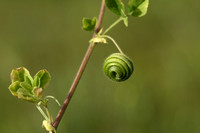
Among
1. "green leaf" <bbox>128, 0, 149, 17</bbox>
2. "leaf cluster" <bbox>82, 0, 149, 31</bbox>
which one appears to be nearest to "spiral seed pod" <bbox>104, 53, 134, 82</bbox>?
"leaf cluster" <bbox>82, 0, 149, 31</bbox>

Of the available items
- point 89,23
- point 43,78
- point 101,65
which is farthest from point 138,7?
point 101,65

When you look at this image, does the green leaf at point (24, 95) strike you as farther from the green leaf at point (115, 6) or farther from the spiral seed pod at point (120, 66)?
the green leaf at point (115, 6)

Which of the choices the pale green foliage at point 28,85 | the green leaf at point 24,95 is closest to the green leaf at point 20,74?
the pale green foliage at point 28,85

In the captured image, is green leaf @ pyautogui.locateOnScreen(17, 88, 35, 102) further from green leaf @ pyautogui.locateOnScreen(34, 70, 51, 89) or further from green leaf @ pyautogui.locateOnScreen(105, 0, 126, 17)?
green leaf @ pyautogui.locateOnScreen(105, 0, 126, 17)

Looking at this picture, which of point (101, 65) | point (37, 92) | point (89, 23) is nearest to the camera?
point (37, 92)

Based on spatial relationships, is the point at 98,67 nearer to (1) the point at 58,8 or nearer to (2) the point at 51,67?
(2) the point at 51,67

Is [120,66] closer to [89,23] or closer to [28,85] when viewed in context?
[89,23]
